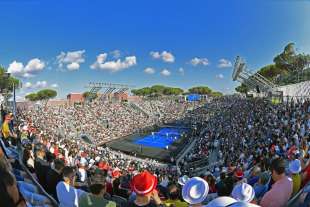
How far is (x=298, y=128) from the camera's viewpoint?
13.1 meters

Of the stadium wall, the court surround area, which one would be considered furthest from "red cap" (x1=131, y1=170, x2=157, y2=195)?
the court surround area

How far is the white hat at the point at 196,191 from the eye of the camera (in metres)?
3.10

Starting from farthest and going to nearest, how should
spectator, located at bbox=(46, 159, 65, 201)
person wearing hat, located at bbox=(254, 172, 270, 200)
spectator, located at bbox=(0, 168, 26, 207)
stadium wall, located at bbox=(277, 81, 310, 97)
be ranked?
stadium wall, located at bbox=(277, 81, 310, 97), spectator, located at bbox=(46, 159, 65, 201), person wearing hat, located at bbox=(254, 172, 270, 200), spectator, located at bbox=(0, 168, 26, 207)

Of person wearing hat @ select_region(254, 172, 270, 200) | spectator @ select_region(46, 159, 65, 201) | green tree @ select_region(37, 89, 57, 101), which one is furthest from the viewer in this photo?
green tree @ select_region(37, 89, 57, 101)

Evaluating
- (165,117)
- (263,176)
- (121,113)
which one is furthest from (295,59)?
(263,176)

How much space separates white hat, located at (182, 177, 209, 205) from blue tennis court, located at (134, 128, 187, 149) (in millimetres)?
35442

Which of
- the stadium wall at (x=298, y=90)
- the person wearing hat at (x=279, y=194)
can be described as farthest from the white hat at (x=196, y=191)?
the stadium wall at (x=298, y=90)

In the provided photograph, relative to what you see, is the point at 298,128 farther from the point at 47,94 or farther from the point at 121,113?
the point at 47,94

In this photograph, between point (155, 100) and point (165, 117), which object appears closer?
point (165, 117)

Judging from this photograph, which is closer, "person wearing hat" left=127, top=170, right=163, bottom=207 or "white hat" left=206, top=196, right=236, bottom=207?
"white hat" left=206, top=196, right=236, bottom=207

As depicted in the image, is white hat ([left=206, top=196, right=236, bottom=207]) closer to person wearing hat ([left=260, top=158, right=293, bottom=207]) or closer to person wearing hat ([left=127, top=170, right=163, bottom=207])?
person wearing hat ([left=127, top=170, right=163, bottom=207])

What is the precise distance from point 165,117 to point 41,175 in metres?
50.4

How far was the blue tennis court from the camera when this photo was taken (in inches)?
1551

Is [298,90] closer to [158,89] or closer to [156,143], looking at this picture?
[156,143]
